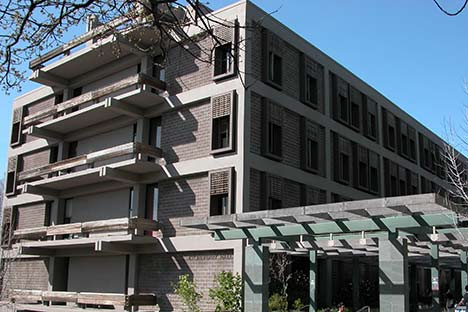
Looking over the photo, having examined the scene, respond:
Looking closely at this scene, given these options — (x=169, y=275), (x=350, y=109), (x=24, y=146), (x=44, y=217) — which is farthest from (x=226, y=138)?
(x=24, y=146)

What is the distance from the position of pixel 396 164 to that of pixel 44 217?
22777 millimetres

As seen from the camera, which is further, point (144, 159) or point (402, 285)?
point (144, 159)

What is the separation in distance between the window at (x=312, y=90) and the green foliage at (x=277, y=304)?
1118cm

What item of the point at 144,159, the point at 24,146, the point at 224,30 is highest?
A: the point at 224,30

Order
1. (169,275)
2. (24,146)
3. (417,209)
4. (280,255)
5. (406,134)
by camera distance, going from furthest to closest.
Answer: (406,134) < (24,146) < (169,275) < (280,255) < (417,209)

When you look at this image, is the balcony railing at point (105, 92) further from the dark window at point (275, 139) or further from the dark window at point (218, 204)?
the dark window at point (218, 204)

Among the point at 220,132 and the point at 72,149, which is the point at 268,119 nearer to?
the point at 220,132

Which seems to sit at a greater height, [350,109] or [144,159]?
[350,109]

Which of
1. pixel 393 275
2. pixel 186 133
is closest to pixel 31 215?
pixel 186 133

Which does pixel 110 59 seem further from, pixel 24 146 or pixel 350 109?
pixel 350 109

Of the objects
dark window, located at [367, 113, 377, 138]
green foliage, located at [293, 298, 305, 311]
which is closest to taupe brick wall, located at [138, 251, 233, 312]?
green foliage, located at [293, 298, 305, 311]

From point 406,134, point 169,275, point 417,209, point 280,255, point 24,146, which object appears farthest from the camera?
point 406,134

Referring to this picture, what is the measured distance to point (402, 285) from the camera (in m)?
14.2

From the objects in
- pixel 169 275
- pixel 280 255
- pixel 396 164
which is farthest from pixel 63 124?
pixel 396 164
